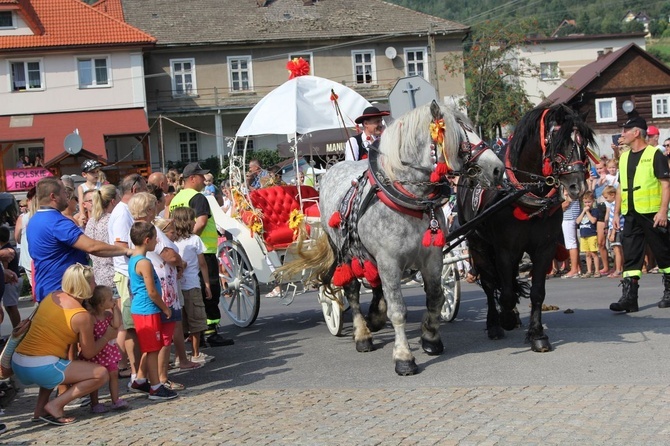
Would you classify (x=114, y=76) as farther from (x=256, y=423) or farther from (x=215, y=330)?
(x=256, y=423)

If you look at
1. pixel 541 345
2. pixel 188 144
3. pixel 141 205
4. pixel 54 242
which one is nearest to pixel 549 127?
pixel 541 345

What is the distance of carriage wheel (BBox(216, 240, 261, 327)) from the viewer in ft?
36.7

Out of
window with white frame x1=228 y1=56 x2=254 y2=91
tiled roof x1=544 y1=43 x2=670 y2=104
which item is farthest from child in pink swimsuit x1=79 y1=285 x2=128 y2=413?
tiled roof x1=544 y1=43 x2=670 y2=104

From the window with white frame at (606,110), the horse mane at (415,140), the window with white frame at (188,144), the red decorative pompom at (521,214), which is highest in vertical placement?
the window with white frame at (606,110)

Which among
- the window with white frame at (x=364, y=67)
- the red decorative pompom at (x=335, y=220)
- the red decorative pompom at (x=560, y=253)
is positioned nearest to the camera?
the red decorative pompom at (x=335, y=220)

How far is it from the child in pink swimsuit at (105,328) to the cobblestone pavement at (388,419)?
142mm

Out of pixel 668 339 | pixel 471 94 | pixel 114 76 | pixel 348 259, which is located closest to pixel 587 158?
pixel 668 339

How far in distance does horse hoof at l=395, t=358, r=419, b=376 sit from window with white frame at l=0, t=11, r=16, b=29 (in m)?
41.3

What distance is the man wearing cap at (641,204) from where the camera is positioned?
33.8ft

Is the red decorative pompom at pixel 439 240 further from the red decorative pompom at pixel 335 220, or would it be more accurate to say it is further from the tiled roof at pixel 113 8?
the tiled roof at pixel 113 8

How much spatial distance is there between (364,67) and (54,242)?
43.7 metres

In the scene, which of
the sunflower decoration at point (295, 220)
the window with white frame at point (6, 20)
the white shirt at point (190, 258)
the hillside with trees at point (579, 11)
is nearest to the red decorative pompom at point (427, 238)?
the white shirt at point (190, 258)

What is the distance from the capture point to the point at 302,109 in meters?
11.2

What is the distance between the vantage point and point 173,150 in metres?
49.3
